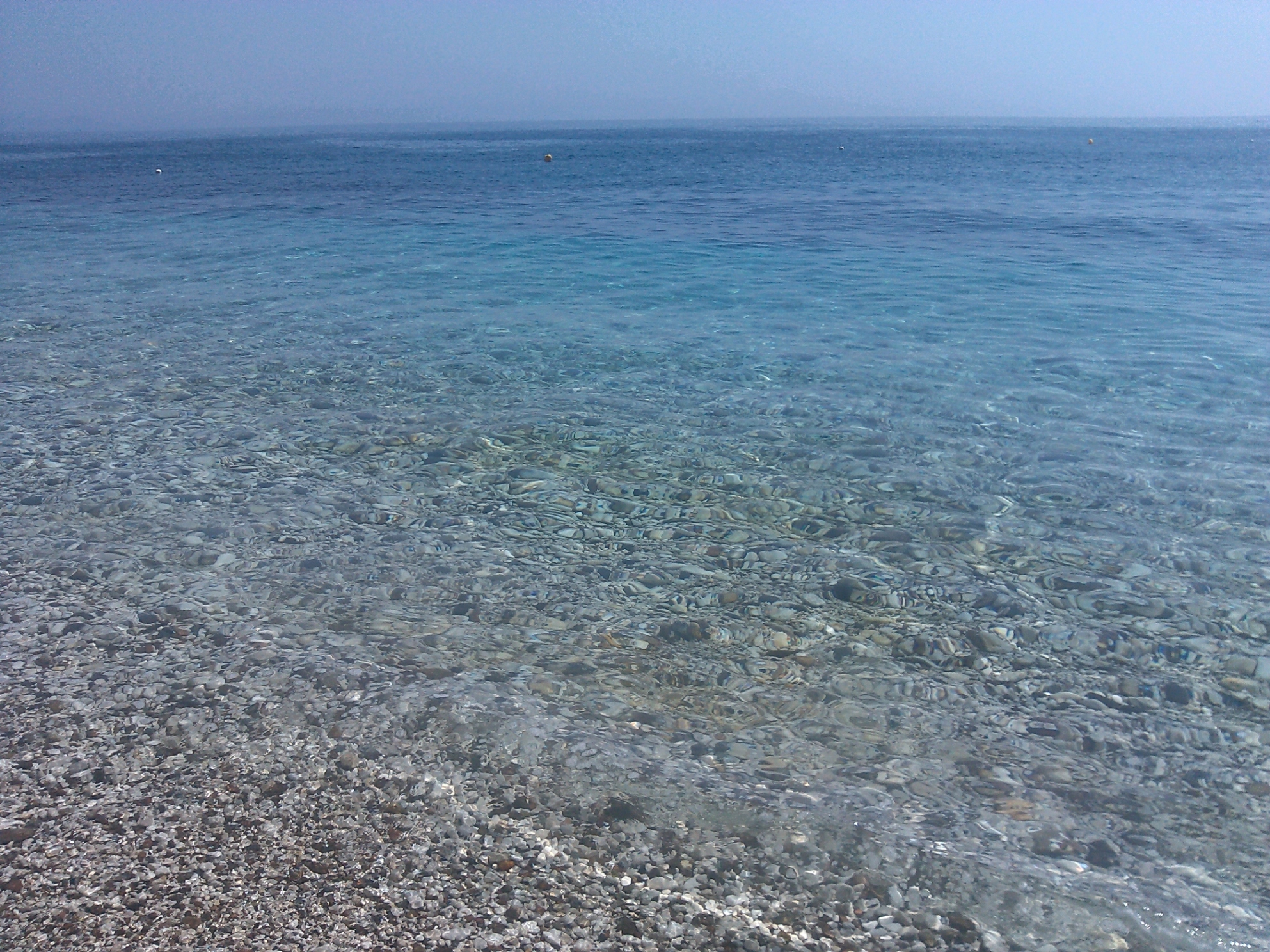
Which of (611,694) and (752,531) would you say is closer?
(611,694)

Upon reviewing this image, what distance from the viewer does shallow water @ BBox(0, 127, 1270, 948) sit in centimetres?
413

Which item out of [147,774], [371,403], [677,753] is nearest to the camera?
[147,774]

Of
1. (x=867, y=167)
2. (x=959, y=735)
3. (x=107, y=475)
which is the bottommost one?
(x=959, y=735)

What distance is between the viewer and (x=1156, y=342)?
12188 mm

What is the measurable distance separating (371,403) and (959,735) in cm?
711

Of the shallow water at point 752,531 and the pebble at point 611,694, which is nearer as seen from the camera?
the pebble at point 611,694

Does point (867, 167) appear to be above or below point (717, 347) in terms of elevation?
above

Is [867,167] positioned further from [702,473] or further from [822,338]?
[702,473]

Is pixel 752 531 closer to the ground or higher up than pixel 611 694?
higher up

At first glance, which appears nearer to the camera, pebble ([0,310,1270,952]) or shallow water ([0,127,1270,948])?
pebble ([0,310,1270,952])

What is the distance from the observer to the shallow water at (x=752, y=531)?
4.13m

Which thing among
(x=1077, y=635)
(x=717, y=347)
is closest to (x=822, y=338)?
(x=717, y=347)

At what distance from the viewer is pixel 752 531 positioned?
6.80m

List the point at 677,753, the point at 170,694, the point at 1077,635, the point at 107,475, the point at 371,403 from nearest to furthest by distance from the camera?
1. the point at 677,753
2. the point at 170,694
3. the point at 1077,635
4. the point at 107,475
5. the point at 371,403
